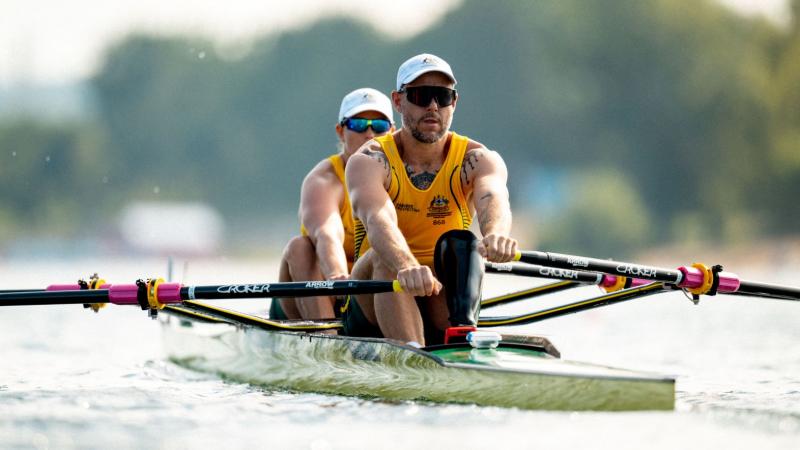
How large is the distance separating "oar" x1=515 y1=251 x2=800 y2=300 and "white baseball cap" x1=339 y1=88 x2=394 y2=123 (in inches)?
105

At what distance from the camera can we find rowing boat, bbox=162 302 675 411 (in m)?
6.15

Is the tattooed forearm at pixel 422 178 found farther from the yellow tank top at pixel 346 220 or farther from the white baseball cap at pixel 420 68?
the yellow tank top at pixel 346 220

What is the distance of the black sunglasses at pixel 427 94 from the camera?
24.9ft

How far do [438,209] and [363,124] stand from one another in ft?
7.71

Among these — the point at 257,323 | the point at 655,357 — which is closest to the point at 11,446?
the point at 257,323

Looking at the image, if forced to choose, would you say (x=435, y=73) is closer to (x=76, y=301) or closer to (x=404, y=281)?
(x=404, y=281)

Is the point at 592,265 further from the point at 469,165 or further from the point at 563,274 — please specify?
the point at 563,274

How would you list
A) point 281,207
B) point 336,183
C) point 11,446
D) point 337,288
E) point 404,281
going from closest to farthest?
1. point 11,446
2. point 404,281
3. point 337,288
4. point 336,183
5. point 281,207

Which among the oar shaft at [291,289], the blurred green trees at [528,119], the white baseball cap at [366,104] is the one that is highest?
the blurred green trees at [528,119]

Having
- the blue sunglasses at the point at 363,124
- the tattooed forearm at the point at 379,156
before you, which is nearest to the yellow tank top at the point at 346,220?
the blue sunglasses at the point at 363,124

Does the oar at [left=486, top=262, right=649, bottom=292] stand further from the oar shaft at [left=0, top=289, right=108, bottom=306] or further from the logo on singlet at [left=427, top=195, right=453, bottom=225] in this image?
the oar shaft at [left=0, top=289, right=108, bottom=306]

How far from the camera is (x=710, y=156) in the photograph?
156 ft

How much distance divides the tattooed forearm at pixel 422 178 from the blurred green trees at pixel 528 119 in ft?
126

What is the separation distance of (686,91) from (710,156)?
3.15 m
